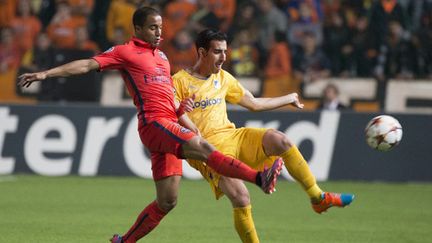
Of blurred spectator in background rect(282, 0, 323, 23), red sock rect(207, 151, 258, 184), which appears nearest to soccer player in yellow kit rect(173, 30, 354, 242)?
red sock rect(207, 151, 258, 184)

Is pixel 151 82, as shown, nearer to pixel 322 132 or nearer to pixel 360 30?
pixel 322 132

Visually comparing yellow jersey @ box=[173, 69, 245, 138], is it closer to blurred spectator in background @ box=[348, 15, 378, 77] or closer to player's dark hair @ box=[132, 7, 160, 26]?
player's dark hair @ box=[132, 7, 160, 26]

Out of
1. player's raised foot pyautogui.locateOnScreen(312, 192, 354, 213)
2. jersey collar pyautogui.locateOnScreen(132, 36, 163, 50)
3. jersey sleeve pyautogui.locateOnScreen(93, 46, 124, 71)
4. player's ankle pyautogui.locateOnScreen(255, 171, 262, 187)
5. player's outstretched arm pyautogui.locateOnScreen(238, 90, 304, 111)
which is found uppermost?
jersey collar pyautogui.locateOnScreen(132, 36, 163, 50)

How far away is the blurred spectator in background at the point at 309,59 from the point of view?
56.5ft

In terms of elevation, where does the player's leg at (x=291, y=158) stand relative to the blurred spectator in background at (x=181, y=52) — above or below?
below

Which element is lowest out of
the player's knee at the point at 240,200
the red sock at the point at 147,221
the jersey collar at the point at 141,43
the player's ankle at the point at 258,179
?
the red sock at the point at 147,221

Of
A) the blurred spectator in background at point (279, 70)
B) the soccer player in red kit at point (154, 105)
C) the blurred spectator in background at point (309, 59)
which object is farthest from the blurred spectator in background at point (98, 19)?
the soccer player in red kit at point (154, 105)

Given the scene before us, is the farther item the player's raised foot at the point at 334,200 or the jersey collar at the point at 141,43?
the jersey collar at the point at 141,43

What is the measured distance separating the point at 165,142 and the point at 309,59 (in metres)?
9.79

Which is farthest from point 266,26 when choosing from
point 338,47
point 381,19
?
point 381,19

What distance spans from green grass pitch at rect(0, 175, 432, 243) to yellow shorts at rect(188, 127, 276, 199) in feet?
4.38

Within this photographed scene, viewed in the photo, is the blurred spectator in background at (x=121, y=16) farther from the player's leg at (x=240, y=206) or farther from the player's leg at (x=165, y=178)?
the player's leg at (x=240, y=206)

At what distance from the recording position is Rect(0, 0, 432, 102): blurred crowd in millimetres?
17281

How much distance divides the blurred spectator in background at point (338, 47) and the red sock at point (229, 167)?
10.1m
